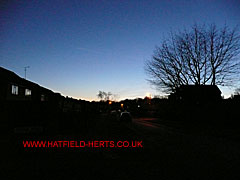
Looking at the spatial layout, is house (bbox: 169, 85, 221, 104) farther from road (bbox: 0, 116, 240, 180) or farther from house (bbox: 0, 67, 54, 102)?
house (bbox: 0, 67, 54, 102)

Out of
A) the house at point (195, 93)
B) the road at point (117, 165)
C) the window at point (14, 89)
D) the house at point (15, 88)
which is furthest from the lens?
the house at point (195, 93)

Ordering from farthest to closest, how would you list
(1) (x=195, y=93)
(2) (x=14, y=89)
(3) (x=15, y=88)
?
(1) (x=195, y=93)
(3) (x=15, y=88)
(2) (x=14, y=89)

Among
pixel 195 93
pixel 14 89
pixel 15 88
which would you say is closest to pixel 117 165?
pixel 195 93

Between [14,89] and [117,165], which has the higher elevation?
[14,89]

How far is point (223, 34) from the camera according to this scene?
73.9ft

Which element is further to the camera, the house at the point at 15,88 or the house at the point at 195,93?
the house at the point at 195,93

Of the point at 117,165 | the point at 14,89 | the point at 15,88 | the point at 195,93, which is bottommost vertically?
the point at 117,165

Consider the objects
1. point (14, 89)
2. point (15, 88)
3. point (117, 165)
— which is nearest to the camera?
point (117, 165)

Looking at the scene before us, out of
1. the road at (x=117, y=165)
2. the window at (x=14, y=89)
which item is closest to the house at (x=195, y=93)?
the road at (x=117, y=165)

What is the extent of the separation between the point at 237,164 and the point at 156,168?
263 cm

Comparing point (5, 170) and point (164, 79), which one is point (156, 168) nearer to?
point (5, 170)

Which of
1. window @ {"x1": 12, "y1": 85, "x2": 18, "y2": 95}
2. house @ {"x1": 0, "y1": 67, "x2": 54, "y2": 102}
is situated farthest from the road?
window @ {"x1": 12, "y1": 85, "x2": 18, "y2": 95}

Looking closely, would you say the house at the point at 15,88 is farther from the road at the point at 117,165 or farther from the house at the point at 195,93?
the house at the point at 195,93

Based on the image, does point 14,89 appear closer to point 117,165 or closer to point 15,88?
point 15,88
